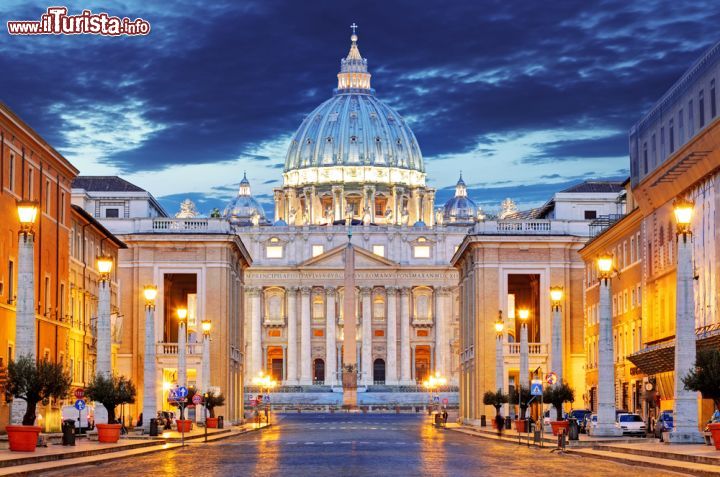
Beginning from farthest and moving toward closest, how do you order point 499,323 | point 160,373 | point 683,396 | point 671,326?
point 160,373 < point 499,323 < point 671,326 < point 683,396

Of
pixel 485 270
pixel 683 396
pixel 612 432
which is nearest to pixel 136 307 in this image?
pixel 485 270

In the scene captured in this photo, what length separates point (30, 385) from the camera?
44.8m

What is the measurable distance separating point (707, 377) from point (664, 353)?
28784mm

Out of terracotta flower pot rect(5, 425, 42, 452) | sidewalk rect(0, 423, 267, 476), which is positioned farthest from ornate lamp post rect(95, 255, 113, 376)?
terracotta flower pot rect(5, 425, 42, 452)

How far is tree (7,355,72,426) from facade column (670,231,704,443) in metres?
18.4

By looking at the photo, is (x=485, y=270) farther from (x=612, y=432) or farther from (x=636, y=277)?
(x=612, y=432)

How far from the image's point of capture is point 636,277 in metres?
85.7

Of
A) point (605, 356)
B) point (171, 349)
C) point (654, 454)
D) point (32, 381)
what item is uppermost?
point (171, 349)

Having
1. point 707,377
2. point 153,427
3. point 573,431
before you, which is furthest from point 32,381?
point 573,431

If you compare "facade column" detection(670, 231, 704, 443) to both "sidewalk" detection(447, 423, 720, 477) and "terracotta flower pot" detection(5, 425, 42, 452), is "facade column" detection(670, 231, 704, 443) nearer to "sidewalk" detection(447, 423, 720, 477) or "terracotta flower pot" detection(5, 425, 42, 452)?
"sidewalk" detection(447, 423, 720, 477)

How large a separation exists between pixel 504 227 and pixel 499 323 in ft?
87.4

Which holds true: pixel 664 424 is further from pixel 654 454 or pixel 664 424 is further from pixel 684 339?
pixel 654 454

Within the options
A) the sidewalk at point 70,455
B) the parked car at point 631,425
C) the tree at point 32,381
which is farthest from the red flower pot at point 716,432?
the parked car at point 631,425

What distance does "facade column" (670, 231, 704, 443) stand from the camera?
45250mm
